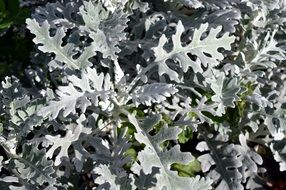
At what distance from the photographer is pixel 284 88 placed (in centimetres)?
298

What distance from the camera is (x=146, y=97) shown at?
228 centimetres

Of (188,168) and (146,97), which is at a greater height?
(146,97)

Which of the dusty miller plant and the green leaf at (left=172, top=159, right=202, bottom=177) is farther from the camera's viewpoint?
the green leaf at (left=172, top=159, right=202, bottom=177)

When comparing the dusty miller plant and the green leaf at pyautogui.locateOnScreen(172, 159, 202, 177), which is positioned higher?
the dusty miller plant

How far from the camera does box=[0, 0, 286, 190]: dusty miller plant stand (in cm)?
228

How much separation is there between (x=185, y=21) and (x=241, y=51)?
34 centimetres

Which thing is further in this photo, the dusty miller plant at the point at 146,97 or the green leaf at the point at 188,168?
the green leaf at the point at 188,168

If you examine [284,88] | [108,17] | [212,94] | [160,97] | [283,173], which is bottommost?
[283,173]

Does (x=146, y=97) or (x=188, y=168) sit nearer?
(x=146, y=97)

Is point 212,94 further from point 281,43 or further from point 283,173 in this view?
point 283,173

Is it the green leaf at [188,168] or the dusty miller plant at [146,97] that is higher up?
the dusty miller plant at [146,97]

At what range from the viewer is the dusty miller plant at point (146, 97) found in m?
2.28

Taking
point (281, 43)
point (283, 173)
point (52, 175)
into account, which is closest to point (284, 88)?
point (281, 43)

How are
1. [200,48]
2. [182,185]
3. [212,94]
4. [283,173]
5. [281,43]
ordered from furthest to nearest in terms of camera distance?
[283,173] < [281,43] < [212,94] < [200,48] < [182,185]
